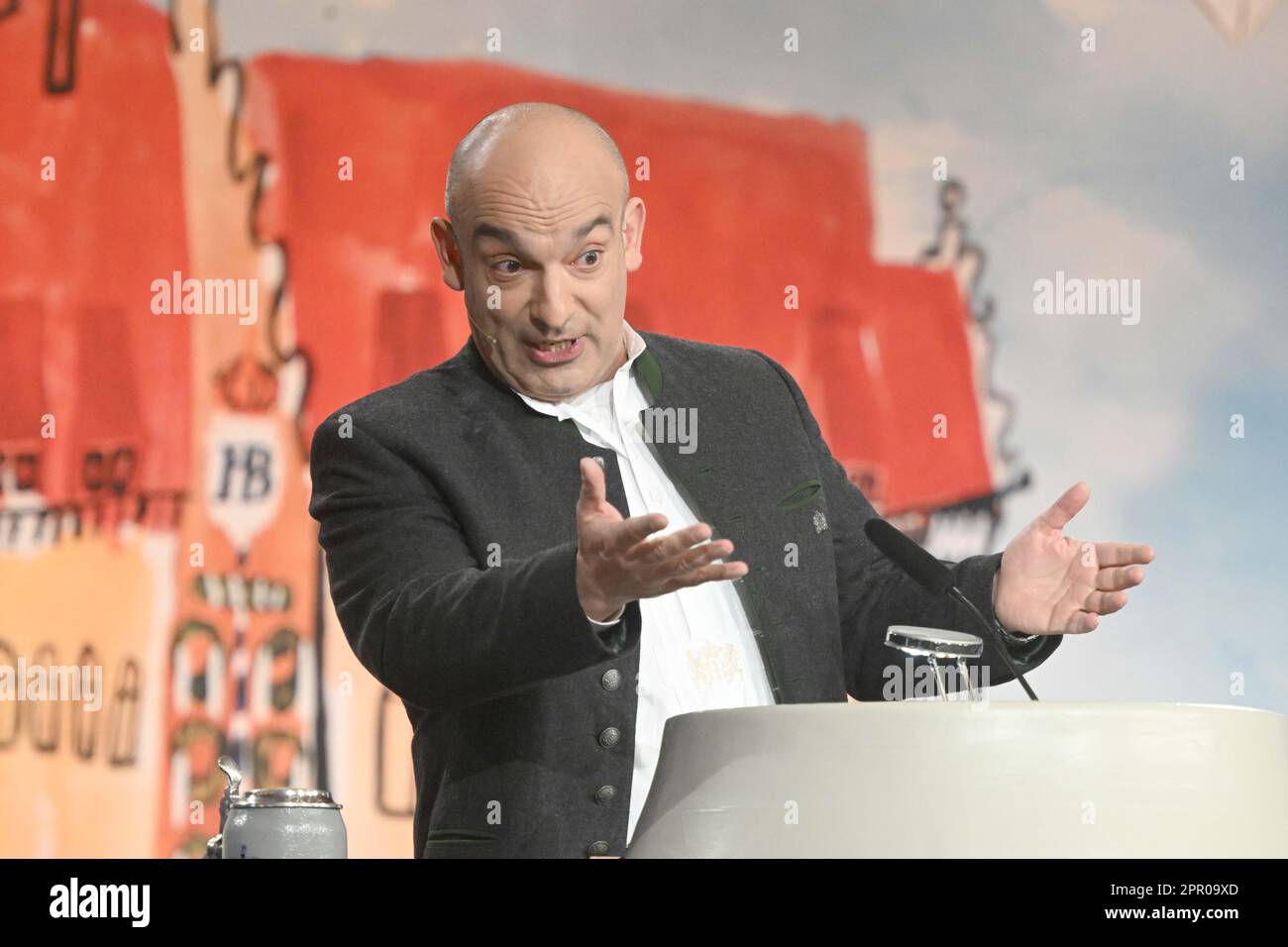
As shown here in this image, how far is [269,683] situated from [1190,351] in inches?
90.6

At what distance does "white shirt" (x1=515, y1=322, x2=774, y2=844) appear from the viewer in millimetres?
1601

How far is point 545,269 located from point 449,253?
0.18 meters

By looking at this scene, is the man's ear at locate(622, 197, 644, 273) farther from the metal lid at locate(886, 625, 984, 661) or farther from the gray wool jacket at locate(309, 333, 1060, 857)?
the metal lid at locate(886, 625, 984, 661)

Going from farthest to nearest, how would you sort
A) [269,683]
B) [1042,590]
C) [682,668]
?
1. [269,683]
2. [682,668]
3. [1042,590]

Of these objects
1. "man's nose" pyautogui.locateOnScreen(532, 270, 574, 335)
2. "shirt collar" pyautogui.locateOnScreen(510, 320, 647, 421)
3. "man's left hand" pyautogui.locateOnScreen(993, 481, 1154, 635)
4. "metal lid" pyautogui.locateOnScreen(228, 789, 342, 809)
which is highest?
"man's nose" pyautogui.locateOnScreen(532, 270, 574, 335)

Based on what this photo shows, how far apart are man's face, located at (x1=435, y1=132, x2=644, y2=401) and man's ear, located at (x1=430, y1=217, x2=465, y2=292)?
3 cm

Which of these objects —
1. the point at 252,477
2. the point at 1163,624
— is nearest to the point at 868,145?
the point at 1163,624

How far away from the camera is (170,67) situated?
380 centimetres

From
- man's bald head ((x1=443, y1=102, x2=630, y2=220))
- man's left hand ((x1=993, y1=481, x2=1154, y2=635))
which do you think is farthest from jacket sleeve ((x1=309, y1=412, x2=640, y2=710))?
man's left hand ((x1=993, y1=481, x2=1154, y2=635))

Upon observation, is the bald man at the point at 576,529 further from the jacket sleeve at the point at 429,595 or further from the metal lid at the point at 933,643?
the metal lid at the point at 933,643

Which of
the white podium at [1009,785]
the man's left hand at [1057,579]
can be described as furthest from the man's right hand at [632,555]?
the man's left hand at [1057,579]

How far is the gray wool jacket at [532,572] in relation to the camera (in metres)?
1.46

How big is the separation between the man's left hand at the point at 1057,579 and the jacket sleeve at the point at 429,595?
1.39 feet
